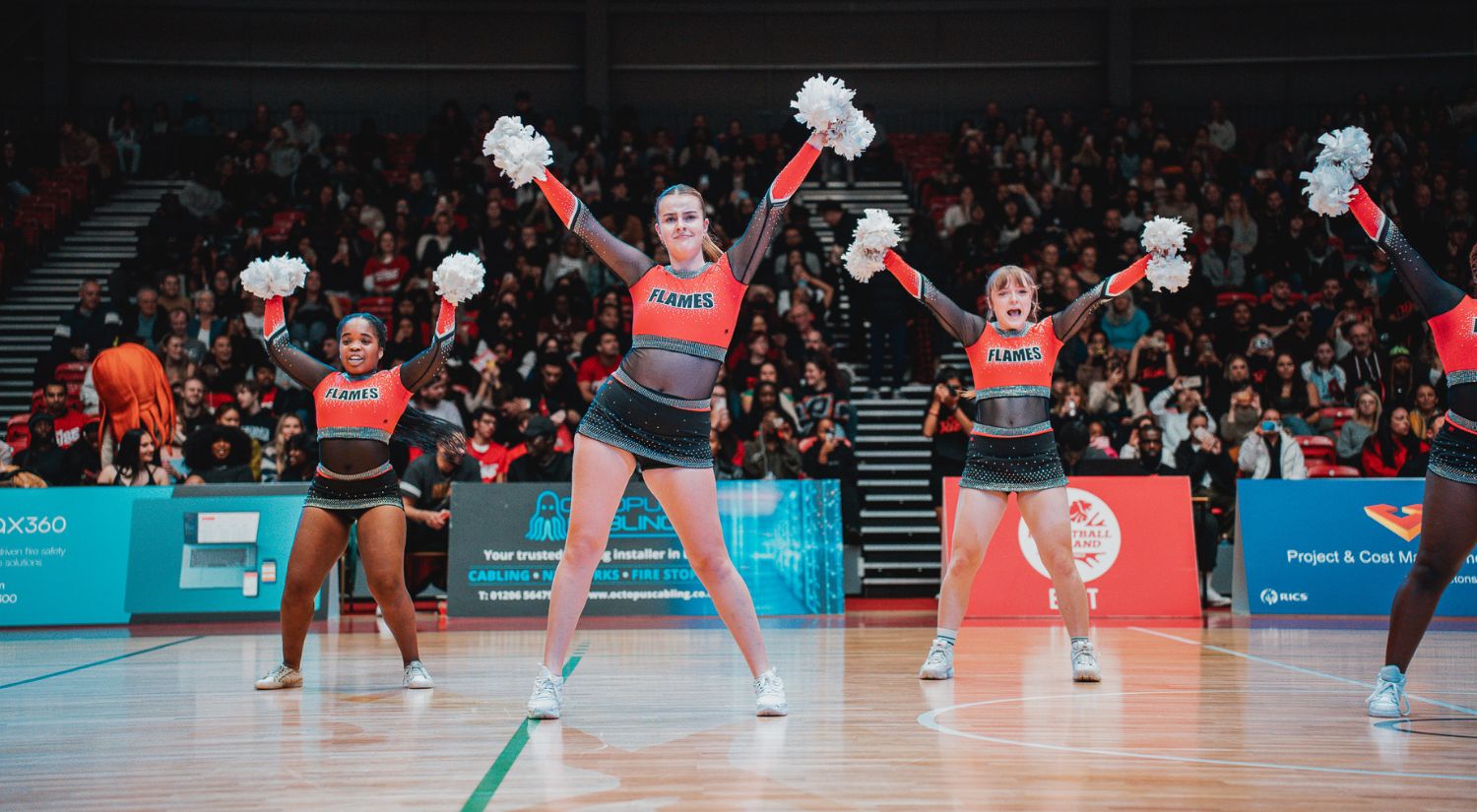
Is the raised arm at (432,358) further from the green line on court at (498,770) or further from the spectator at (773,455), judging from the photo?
the spectator at (773,455)

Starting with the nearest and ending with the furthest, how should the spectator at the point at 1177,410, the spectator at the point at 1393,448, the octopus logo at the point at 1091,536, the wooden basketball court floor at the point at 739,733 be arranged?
the wooden basketball court floor at the point at 739,733
the octopus logo at the point at 1091,536
the spectator at the point at 1393,448
the spectator at the point at 1177,410

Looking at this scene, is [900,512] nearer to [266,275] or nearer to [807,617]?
[807,617]

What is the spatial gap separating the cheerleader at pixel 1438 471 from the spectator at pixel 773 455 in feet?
22.7

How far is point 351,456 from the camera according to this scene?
620 cm

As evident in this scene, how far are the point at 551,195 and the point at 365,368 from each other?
Answer: 1.88 meters

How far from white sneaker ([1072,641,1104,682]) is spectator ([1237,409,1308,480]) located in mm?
6122

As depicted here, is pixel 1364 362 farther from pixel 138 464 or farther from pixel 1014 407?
pixel 138 464

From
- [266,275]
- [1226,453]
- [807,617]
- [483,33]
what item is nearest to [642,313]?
[266,275]

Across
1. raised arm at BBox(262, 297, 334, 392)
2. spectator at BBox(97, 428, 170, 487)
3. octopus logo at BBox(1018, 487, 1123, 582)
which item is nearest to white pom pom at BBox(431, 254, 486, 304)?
raised arm at BBox(262, 297, 334, 392)

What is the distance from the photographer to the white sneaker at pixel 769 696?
4.79 meters

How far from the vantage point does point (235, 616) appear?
10.1 metres

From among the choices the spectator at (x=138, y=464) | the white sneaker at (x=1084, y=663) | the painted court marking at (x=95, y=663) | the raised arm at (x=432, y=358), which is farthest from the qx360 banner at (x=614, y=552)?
the white sneaker at (x=1084, y=663)

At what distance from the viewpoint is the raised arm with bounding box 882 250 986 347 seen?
6504 mm

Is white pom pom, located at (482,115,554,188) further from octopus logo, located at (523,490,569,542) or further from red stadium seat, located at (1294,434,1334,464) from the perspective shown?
red stadium seat, located at (1294,434,1334,464)
